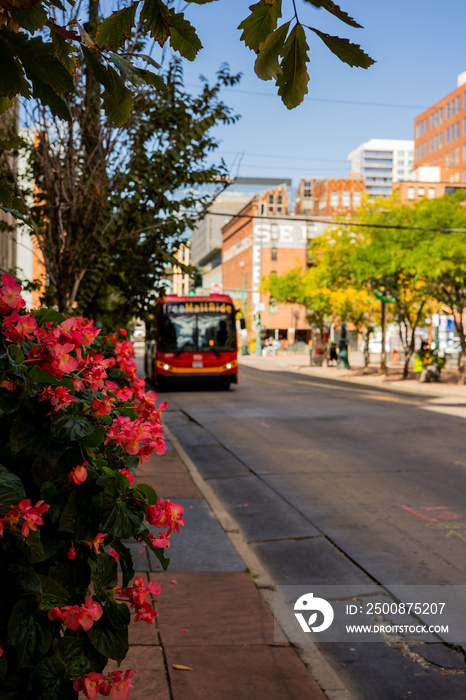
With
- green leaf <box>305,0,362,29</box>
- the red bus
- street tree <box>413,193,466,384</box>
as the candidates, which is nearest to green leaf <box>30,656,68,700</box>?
green leaf <box>305,0,362,29</box>

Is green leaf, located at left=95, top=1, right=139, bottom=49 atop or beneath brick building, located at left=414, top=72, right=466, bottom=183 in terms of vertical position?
beneath

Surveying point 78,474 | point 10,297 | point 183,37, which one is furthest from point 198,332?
point 183,37

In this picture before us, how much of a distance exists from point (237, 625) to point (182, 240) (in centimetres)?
906

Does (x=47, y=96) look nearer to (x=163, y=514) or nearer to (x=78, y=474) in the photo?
(x=78, y=474)

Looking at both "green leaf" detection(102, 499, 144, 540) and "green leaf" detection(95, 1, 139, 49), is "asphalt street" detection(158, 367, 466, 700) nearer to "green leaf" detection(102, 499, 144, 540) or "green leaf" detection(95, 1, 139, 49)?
"green leaf" detection(102, 499, 144, 540)

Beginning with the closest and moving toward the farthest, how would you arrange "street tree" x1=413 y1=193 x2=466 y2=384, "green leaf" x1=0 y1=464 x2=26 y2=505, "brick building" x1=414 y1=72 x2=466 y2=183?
"green leaf" x1=0 y1=464 x2=26 y2=505 → "street tree" x1=413 y1=193 x2=466 y2=384 → "brick building" x1=414 y1=72 x2=466 y2=183

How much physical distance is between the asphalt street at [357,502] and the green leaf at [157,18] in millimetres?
3278

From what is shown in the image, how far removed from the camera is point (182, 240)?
42.9 ft

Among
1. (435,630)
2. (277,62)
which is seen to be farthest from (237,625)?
(277,62)

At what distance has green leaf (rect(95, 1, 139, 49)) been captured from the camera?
1916 millimetres

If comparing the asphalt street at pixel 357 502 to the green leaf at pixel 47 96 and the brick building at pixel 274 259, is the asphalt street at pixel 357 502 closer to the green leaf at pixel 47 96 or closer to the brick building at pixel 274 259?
the green leaf at pixel 47 96

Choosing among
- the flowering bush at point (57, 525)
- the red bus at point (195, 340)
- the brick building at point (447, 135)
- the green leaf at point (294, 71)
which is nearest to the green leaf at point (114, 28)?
the green leaf at point (294, 71)

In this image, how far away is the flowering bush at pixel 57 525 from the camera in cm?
214

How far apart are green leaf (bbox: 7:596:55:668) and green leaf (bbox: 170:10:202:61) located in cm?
151
